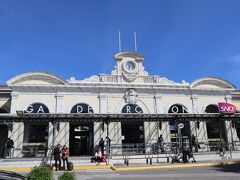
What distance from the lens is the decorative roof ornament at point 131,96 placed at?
2649 cm

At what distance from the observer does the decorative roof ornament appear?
86.9 ft

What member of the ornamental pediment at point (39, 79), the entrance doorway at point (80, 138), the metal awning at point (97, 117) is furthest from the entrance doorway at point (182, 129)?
the ornamental pediment at point (39, 79)

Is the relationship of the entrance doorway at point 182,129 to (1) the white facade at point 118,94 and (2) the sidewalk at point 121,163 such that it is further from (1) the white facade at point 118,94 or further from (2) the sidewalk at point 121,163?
(2) the sidewalk at point 121,163

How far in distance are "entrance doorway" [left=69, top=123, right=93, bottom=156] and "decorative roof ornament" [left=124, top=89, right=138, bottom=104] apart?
431 centimetres


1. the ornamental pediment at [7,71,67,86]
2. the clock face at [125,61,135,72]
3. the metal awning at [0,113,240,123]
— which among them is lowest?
the metal awning at [0,113,240,123]

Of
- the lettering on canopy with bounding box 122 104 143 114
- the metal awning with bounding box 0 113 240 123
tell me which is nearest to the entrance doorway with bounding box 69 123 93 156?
the lettering on canopy with bounding box 122 104 143 114

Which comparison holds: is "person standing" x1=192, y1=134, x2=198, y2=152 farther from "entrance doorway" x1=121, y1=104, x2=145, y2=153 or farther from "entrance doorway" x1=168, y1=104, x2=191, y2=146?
"entrance doorway" x1=121, y1=104, x2=145, y2=153

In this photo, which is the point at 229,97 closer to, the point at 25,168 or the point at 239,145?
the point at 239,145

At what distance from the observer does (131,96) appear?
26.5 m

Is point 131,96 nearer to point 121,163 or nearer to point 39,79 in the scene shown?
point 121,163

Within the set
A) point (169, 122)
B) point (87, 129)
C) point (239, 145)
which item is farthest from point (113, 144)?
point (239, 145)

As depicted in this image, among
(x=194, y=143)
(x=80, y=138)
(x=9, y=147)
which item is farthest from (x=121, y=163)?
(x=9, y=147)

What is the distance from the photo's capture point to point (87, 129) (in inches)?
1055

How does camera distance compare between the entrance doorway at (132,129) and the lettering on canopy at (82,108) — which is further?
the entrance doorway at (132,129)
